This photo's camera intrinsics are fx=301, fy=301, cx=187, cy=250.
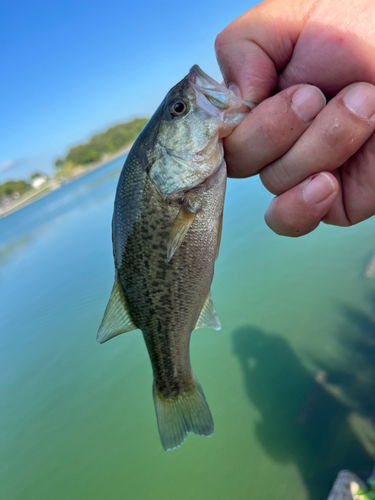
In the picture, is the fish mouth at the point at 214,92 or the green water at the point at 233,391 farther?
the green water at the point at 233,391

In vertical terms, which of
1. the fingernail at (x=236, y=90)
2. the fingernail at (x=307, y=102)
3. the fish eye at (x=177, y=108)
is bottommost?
the fingernail at (x=307, y=102)

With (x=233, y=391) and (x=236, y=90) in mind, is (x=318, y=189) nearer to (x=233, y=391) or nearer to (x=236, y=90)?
(x=236, y=90)

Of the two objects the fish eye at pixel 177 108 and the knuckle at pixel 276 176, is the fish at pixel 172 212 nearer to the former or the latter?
the fish eye at pixel 177 108

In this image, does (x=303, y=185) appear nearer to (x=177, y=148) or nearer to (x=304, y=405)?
(x=177, y=148)

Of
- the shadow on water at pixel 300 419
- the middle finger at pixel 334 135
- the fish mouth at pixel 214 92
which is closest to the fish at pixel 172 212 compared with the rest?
the fish mouth at pixel 214 92

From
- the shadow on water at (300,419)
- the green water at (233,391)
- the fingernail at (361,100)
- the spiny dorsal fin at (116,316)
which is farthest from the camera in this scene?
the green water at (233,391)
